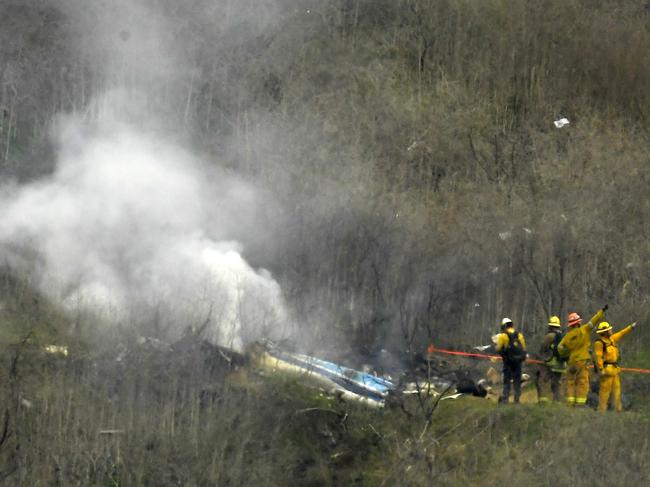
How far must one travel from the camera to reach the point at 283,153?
28906 millimetres

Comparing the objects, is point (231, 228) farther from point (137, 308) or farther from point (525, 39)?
point (525, 39)

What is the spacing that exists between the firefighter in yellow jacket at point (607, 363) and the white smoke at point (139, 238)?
5.61 meters

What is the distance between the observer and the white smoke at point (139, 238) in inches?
942

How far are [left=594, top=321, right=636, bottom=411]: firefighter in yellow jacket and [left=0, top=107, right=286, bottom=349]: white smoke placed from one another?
221 inches

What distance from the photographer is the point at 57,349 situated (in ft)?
75.4

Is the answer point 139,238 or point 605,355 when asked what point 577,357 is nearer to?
point 605,355

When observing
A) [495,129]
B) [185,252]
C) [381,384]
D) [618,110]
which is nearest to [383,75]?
[495,129]

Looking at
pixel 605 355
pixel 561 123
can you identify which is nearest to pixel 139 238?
pixel 561 123

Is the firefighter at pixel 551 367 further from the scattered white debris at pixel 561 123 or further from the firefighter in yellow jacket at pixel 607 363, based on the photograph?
the scattered white debris at pixel 561 123

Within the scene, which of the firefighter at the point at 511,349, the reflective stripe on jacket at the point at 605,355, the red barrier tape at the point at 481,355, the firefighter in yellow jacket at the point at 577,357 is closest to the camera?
the reflective stripe on jacket at the point at 605,355

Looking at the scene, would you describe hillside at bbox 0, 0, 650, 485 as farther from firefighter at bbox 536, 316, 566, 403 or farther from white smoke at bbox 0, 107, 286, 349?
firefighter at bbox 536, 316, 566, 403

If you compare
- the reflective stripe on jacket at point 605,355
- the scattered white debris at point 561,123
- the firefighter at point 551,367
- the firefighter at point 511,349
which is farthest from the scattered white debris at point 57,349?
the scattered white debris at point 561,123

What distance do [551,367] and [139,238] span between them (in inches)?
335

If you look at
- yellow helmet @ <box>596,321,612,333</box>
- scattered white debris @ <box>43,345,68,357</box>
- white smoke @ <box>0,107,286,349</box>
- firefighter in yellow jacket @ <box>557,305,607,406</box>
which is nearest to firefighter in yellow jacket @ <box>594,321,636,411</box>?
yellow helmet @ <box>596,321,612,333</box>
